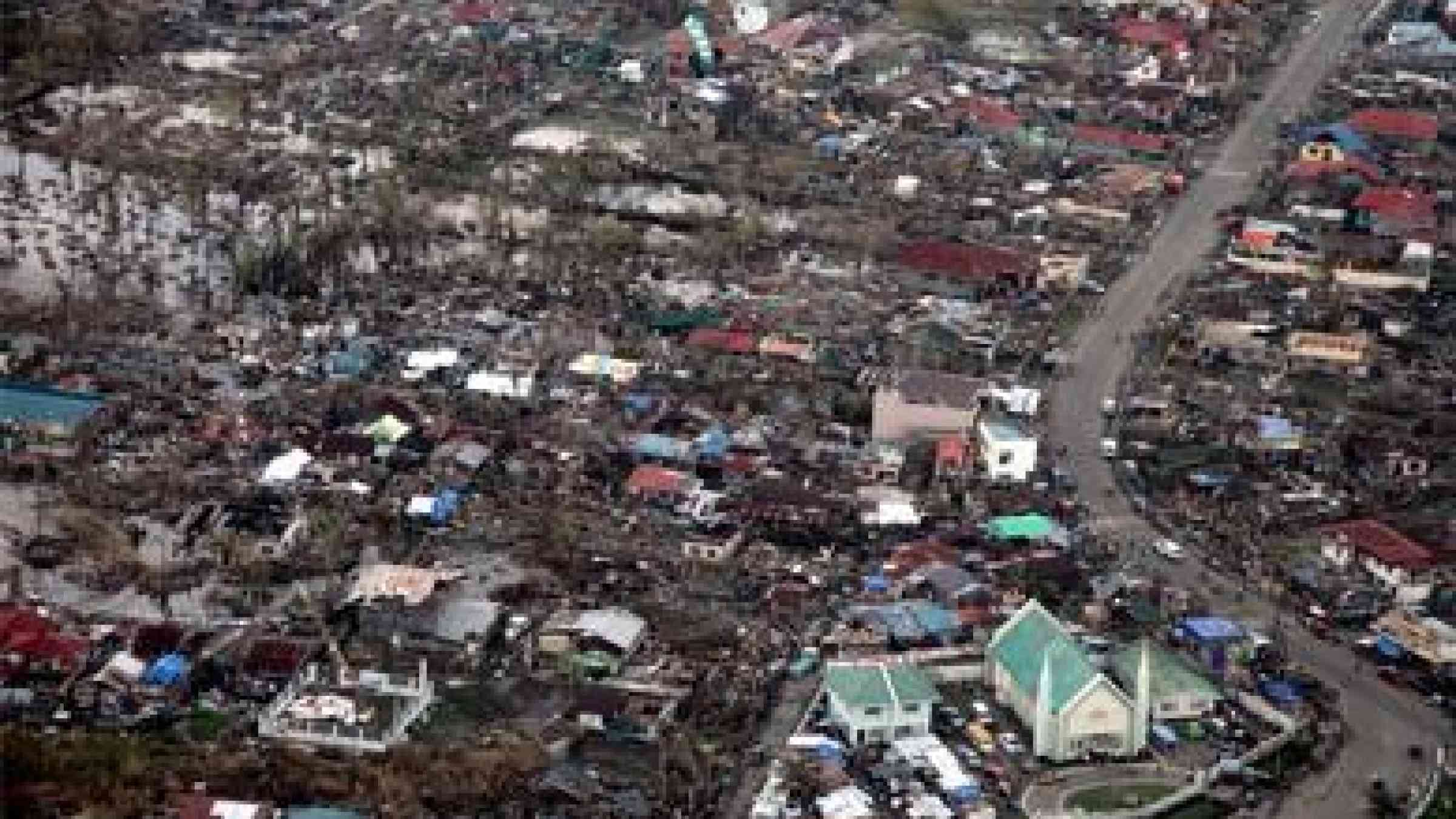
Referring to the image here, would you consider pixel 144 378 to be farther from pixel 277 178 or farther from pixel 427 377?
pixel 277 178

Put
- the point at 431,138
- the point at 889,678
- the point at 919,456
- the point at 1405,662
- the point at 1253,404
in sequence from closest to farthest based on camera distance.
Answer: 1. the point at 889,678
2. the point at 1405,662
3. the point at 919,456
4. the point at 1253,404
5. the point at 431,138

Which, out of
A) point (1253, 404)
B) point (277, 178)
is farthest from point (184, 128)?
point (1253, 404)

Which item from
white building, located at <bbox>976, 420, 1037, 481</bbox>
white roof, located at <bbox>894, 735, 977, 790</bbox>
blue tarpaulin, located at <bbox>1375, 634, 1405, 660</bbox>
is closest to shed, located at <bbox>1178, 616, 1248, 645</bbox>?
blue tarpaulin, located at <bbox>1375, 634, 1405, 660</bbox>

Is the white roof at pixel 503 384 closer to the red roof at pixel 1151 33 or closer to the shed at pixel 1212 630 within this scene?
the shed at pixel 1212 630

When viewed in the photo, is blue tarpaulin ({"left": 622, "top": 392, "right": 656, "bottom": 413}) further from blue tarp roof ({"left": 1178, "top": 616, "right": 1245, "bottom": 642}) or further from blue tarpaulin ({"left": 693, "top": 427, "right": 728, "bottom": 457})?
blue tarp roof ({"left": 1178, "top": 616, "right": 1245, "bottom": 642})

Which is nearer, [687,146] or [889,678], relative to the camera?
[889,678]

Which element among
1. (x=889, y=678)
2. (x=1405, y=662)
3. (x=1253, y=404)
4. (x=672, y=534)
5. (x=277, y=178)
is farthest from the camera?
(x=277, y=178)
